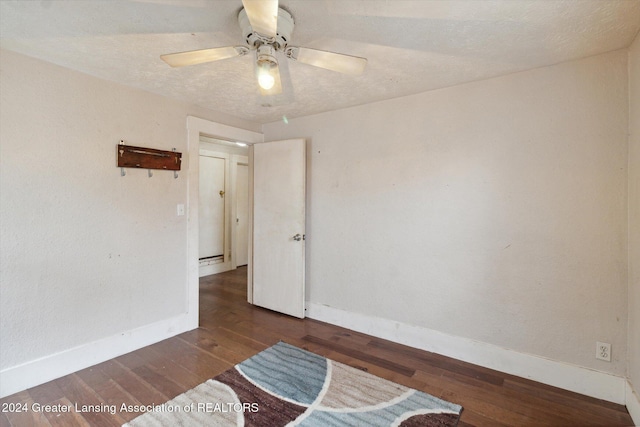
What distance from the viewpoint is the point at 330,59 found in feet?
5.16

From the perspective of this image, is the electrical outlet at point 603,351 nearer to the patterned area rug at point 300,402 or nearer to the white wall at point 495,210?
the white wall at point 495,210

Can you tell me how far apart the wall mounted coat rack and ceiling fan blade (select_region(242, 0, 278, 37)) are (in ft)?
6.22

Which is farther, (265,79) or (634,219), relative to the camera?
(634,219)

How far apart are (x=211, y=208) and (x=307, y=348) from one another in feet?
11.7

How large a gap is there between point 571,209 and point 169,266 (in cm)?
346

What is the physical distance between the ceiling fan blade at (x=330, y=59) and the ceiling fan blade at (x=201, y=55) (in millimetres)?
296

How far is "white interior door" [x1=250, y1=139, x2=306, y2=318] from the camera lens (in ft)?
10.7

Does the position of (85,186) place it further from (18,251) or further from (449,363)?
(449,363)

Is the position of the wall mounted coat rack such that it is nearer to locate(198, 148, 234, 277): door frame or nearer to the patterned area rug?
the patterned area rug

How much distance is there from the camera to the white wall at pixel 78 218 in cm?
198

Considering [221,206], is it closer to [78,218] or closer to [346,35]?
[78,218]

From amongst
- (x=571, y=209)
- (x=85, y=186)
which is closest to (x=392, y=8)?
(x=571, y=209)

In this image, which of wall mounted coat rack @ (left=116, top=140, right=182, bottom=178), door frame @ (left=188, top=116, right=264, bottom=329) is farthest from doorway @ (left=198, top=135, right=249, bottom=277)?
wall mounted coat rack @ (left=116, top=140, right=182, bottom=178)

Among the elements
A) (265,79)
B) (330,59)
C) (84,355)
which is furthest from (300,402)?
(330,59)
